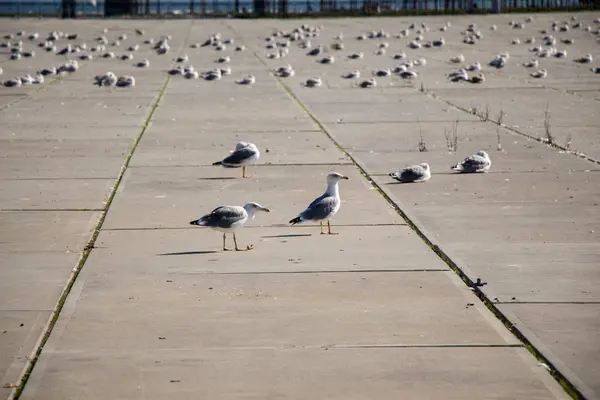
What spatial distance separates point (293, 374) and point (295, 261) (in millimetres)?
3054

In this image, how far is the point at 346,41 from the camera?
49.6 metres

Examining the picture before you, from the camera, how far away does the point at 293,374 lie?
6.89m

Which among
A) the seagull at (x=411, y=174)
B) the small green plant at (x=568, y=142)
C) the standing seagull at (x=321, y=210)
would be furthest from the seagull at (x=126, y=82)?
the standing seagull at (x=321, y=210)

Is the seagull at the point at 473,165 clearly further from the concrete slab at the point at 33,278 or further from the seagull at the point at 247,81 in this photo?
the seagull at the point at 247,81

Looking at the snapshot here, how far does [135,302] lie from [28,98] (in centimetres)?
1822

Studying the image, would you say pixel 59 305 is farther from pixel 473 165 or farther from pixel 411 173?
pixel 473 165

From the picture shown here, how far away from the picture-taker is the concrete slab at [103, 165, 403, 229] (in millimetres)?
11797

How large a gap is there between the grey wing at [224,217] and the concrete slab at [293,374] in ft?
10.1

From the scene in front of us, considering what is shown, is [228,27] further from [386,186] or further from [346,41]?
[386,186]

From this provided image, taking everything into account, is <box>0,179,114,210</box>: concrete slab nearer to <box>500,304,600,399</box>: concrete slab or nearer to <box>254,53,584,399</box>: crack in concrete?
<box>254,53,584,399</box>: crack in concrete

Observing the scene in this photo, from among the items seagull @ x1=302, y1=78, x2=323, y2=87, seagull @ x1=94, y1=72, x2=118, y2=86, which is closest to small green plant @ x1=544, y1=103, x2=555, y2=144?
seagull @ x1=302, y1=78, x2=323, y2=87

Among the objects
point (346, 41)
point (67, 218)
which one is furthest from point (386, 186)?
point (346, 41)

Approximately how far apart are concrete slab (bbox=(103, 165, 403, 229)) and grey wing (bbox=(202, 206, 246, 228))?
1089 mm

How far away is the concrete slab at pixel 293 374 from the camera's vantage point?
258 inches
